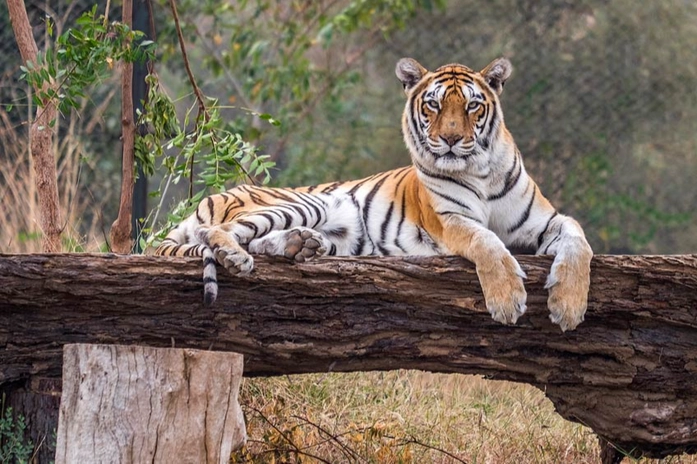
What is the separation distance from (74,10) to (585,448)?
464 cm

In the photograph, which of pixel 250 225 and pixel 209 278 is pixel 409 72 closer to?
pixel 250 225

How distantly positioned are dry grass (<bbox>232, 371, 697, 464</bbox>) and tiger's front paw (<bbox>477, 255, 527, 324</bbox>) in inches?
24.5

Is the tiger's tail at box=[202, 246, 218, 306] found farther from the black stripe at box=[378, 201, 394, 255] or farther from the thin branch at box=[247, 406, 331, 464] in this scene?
the black stripe at box=[378, 201, 394, 255]

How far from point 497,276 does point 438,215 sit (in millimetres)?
584

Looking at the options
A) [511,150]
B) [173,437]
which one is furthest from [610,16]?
[173,437]

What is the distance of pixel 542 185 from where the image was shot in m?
7.48

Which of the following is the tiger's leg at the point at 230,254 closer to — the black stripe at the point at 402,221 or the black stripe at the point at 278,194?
the black stripe at the point at 278,194

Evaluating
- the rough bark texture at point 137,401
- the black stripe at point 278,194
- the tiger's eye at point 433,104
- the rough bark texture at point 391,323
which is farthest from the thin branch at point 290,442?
the tiger's eye at point 433,104

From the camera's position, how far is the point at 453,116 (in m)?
3.44

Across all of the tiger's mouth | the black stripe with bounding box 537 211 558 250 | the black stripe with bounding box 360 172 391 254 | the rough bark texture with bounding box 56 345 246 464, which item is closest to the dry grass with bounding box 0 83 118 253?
the black stripe with bounding box 360 172 391 254

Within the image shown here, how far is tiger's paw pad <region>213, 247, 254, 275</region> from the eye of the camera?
2848mm

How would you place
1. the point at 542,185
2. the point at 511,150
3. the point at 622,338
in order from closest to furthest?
the point at 622,338
the point at 511,150
the point at 542,185

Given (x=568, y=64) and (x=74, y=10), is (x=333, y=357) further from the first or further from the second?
(x=568, y=64)

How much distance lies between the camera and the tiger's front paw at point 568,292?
2.89 meters
